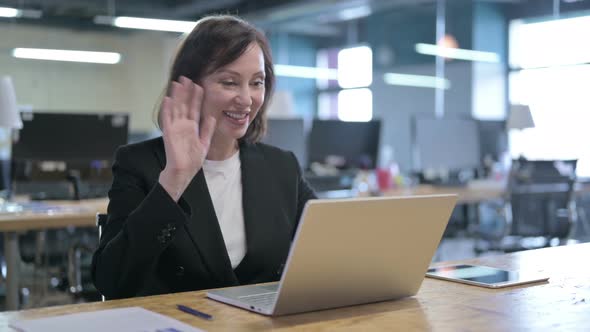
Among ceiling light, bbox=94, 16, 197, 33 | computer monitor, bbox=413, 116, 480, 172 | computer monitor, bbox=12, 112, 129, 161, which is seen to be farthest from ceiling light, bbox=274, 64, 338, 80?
computer monitor, bbox=12, 112, 129, 161

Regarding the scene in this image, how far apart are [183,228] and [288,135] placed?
10.3ft

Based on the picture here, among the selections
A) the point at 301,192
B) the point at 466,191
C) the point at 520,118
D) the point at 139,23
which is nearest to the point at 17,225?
the point at 301,192

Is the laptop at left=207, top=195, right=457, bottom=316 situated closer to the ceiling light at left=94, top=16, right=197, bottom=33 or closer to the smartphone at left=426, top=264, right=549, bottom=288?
the smartphone at left=426, top=264, right=549, bottom=288

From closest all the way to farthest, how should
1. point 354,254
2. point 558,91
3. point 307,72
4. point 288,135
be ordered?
point 354,254 < point 288,135 < point 558,91 < point 307,72

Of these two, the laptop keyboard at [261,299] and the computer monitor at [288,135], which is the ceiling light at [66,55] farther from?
the laptop keyboard at [261,299]

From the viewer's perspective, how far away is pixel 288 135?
4.70 meters

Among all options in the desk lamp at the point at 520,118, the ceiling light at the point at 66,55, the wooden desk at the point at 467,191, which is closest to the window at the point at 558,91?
the desk lamp at the point at 520,118

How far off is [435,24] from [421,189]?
17.3ft

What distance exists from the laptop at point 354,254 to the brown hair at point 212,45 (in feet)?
1.92

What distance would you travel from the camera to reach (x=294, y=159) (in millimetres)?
1927

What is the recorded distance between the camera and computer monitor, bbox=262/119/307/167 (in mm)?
4625

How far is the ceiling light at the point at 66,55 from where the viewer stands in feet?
25.7

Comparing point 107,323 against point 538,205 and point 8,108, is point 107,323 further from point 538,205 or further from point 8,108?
point 538,205

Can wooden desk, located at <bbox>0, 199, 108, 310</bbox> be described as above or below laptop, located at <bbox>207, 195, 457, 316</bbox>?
below
